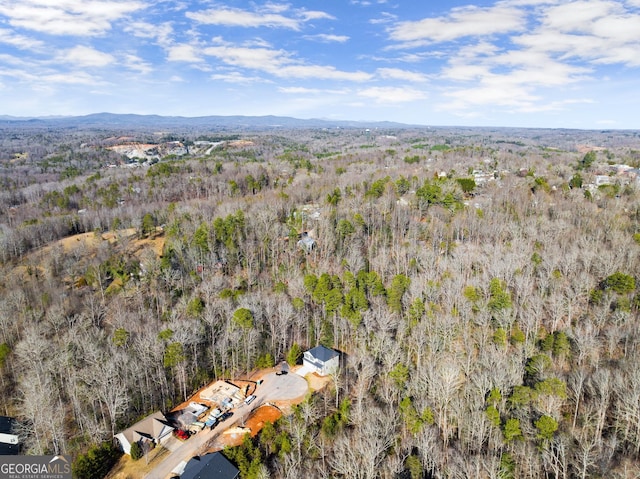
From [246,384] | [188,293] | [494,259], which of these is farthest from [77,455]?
[494,259]

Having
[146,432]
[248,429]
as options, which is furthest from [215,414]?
[146,432]

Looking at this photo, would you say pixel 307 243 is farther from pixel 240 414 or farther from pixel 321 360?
pixel 240 414

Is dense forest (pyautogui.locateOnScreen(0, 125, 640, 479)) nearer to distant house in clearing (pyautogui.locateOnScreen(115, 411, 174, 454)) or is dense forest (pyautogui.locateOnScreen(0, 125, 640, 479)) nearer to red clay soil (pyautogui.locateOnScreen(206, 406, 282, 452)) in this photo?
distant house in clearing (pyautogui.locateOnScreen(115, 411, 174, 454))

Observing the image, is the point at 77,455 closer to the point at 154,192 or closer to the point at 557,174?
the point at 154,192

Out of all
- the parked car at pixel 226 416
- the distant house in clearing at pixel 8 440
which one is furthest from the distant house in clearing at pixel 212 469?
the distant house in clearing at pixel 8 440

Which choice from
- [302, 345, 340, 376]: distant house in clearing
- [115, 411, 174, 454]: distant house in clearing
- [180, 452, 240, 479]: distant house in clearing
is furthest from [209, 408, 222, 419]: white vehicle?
[302, 345, 340, 376]: distant house in clearing
